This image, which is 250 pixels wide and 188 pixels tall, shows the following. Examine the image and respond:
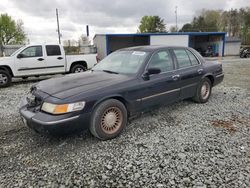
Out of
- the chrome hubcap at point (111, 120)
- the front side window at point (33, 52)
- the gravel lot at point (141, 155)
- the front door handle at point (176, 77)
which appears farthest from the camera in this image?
the front side window at point (33, 52)

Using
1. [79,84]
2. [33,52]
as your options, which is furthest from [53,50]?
[79,84]

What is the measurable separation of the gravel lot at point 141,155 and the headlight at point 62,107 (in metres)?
0.66

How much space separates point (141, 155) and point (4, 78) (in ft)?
24.2

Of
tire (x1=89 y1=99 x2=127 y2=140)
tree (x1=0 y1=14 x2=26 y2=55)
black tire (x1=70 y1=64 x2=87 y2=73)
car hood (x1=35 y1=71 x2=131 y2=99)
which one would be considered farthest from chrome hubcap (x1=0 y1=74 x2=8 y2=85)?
tree (x1=0 y1=14 x2=26 y2=55)

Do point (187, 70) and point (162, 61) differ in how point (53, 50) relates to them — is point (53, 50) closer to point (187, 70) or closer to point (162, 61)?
point (162, 61)

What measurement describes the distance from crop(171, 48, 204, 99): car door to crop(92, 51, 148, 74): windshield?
0.96 metres

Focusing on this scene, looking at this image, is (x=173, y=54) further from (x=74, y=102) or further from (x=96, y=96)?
(x=74, y=102)

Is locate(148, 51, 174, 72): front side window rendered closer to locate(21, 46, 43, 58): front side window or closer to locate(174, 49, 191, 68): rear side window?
locate(174, 49, 191, 68): rear side window

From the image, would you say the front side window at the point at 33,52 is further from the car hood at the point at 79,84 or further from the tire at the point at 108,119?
the tire at the point at 108,119

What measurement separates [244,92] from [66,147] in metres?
6.06

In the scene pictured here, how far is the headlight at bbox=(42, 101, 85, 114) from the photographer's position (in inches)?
116

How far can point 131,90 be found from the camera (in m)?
3.64

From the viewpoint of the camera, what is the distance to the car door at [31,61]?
334 inches

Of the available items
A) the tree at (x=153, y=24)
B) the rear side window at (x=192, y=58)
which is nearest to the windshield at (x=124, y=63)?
the rear side window at (x=192, y=58)
